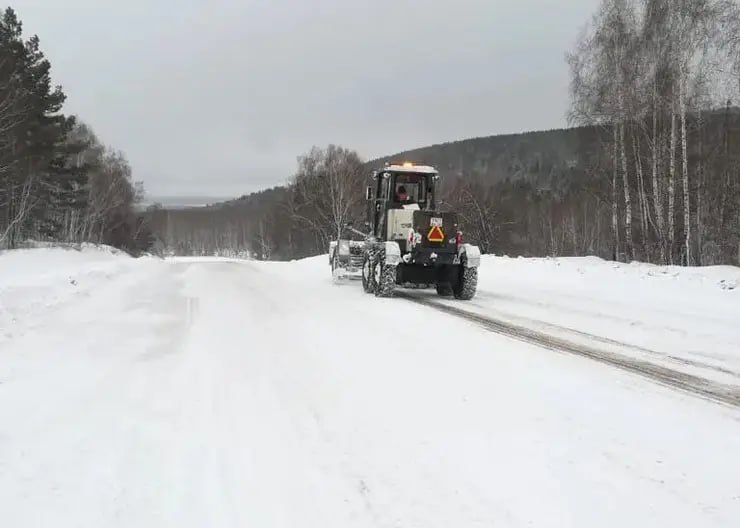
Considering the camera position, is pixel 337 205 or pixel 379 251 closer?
pixel 379 251

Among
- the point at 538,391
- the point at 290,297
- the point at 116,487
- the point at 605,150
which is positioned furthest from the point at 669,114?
the point at 116,487

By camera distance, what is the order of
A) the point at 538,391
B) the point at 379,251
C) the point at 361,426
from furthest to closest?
the point at 379,251 → the point at 538,391 → the point at 361,426

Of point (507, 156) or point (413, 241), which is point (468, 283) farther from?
point (507, 156)

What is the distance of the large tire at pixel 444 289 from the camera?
516 inches

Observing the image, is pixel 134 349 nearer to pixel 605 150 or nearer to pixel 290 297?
pixel 290 297

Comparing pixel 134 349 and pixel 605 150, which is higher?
pixel 605 150

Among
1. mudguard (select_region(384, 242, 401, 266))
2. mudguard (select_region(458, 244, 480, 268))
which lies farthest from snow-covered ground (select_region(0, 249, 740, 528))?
mudguard (select_region(384, 242, 401, 266))

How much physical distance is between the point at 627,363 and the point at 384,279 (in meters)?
6.75

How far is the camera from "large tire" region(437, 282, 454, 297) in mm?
13109

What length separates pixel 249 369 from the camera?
5754mm

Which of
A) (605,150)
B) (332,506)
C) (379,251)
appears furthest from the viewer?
(605,150)

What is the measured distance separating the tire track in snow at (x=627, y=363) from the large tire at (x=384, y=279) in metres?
3.09

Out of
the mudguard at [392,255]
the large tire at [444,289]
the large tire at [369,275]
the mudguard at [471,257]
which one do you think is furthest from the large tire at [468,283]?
the large tire at [369,275]

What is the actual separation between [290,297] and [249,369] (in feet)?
20.5
